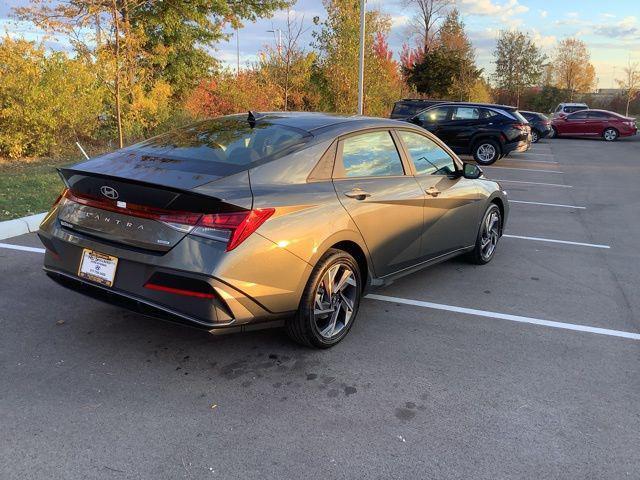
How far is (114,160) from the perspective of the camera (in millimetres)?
3480

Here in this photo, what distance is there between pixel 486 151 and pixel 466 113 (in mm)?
1292

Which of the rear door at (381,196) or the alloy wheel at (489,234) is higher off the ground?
the rear door at (381,196)

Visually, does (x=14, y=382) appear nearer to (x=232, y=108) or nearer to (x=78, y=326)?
(x=78, y=326)

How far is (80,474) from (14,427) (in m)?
0.56

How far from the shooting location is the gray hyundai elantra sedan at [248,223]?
2.97 metres

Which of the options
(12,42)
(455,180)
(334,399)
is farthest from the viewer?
(12,42)

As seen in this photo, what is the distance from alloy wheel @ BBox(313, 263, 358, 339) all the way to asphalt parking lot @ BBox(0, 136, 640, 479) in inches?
6.4

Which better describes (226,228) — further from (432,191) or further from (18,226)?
(18,226)

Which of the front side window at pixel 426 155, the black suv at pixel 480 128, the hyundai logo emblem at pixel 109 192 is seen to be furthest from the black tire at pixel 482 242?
the black suv at pixel 480 128

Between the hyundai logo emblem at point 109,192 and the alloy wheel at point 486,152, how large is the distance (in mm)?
14559

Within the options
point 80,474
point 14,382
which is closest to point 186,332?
point 14,382

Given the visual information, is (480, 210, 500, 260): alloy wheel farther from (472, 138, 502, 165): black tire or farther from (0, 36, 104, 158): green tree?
(472, 138, 502, 165): black tire

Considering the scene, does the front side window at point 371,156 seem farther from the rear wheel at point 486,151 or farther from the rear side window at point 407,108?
the rear side window at point 407,108

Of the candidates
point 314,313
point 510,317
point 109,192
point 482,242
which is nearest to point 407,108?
point 482,242
